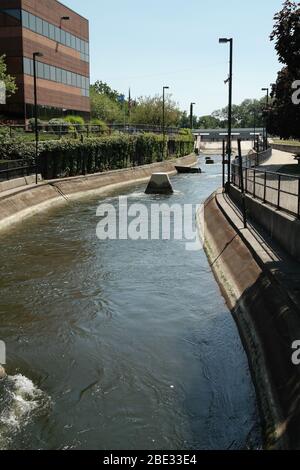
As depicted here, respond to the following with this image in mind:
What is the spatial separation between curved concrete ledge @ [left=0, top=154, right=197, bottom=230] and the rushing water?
7647 millimetres

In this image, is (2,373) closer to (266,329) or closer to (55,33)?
(266,329)

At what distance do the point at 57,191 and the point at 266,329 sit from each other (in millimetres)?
26751

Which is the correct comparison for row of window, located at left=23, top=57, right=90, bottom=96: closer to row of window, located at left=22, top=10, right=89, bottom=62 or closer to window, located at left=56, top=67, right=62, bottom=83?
window, located at left=56, top=67, right=62, bottom=83

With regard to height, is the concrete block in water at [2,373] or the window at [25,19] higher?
the window at [25,19]

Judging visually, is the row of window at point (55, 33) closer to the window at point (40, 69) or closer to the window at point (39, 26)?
the window at point (39, 26)

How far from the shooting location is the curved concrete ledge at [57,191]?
2672 cm

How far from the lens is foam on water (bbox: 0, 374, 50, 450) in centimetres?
784

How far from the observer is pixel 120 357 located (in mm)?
10570

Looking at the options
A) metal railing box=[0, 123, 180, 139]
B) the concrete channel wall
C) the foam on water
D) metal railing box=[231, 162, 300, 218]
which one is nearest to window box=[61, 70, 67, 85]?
metal railing box=[0, 123, 180, 139]

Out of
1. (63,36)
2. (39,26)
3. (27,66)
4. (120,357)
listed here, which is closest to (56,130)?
(27,66)

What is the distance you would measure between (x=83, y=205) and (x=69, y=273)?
17.1 metres

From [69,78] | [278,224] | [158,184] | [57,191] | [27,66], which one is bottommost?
[57,191]

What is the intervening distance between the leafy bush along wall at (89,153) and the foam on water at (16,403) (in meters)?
26.5

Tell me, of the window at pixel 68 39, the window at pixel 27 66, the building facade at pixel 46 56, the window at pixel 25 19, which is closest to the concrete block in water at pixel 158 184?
the building facade at pixel 46 56
